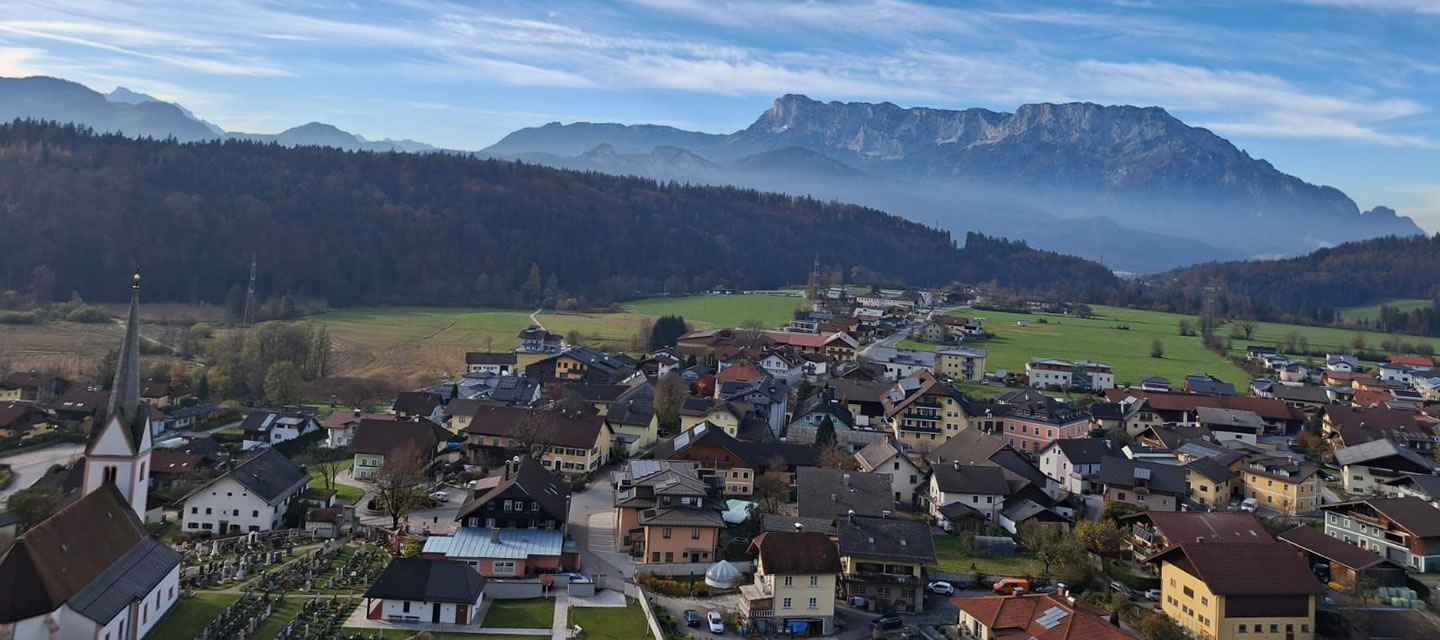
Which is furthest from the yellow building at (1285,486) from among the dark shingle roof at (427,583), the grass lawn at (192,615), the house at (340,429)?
the house at (340,429)

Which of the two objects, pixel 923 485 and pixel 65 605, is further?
pixel 923 485

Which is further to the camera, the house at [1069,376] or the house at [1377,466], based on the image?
the house at [1069,376]

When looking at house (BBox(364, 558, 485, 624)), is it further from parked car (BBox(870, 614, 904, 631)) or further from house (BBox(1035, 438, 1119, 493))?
house (BBox(1035, 438, 1119, 493))

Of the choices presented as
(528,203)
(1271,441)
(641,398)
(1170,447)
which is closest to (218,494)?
(641,398)

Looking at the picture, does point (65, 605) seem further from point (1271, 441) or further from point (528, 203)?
point (528, 203)

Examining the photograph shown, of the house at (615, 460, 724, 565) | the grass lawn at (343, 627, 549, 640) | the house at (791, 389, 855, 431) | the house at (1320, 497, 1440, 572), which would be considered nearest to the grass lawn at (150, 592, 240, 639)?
the grass lawn at (343, 627, 549, 640)

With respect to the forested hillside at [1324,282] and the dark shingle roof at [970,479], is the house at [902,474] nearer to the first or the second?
the dark shingle roof at [970,479]
